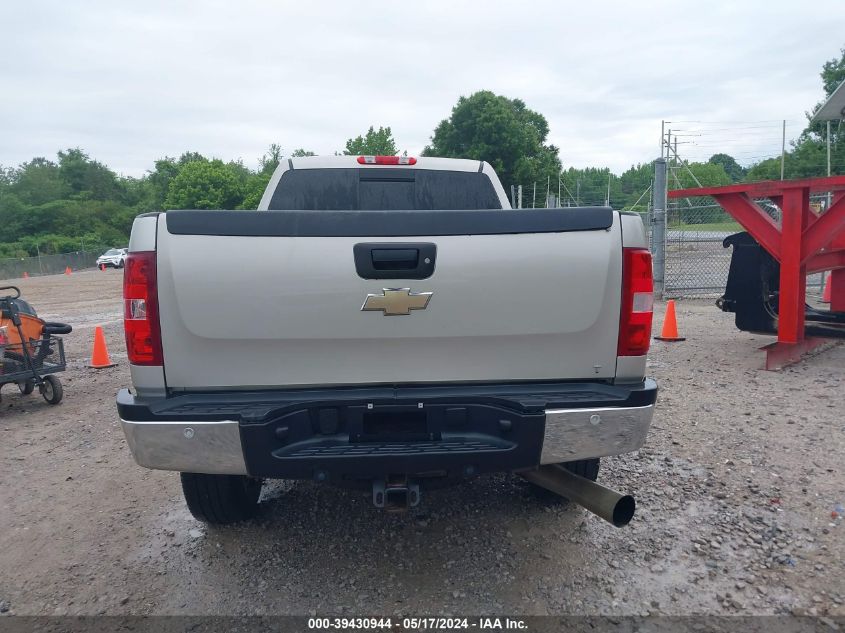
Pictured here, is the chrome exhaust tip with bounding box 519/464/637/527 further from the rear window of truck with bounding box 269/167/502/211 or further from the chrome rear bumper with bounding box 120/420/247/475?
the rear window of truck with bounding box 269/167/502/211

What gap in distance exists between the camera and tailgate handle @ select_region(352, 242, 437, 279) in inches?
98.6

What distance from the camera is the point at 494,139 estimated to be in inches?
1800

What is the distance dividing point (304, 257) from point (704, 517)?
2747mm

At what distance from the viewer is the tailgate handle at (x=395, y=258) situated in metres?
2.51

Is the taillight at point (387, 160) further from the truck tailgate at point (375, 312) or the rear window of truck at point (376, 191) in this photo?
the truck tailgate at point (375, 312)

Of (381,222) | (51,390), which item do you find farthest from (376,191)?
(51,390)

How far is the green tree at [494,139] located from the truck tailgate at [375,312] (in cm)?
4263

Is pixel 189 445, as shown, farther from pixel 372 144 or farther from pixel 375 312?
pixel 372 144

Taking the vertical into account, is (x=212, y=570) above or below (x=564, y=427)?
below

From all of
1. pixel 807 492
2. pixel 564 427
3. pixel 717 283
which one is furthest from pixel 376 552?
pixel 717 283

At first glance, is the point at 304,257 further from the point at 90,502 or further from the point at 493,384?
the point at 90,502

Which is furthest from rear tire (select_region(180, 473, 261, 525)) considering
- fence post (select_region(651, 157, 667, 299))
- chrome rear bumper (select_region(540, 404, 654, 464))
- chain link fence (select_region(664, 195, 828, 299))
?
chain link fence (select_region(664, 195, 828, 299))

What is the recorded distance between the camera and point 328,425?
8.47 feet

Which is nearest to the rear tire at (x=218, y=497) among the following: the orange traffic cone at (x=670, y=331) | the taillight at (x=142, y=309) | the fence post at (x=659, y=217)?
the taillight at (x=142, y=309)
